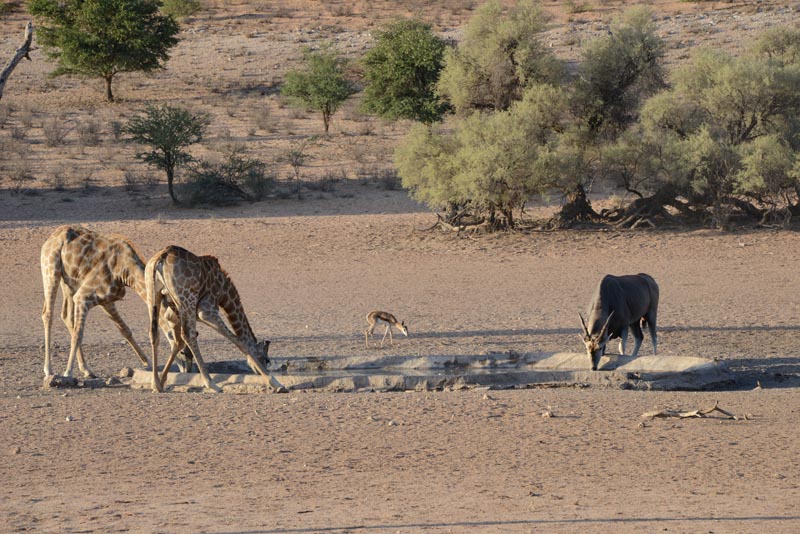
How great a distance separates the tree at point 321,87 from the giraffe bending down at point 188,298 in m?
23.9

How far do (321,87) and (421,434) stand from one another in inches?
1084

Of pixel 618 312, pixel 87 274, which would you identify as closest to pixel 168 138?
pixel 87 274

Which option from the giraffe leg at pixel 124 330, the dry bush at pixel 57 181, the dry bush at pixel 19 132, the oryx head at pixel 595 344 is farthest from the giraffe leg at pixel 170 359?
the dry bush at pixel 19 132

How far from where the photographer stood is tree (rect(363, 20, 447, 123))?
2733 cm

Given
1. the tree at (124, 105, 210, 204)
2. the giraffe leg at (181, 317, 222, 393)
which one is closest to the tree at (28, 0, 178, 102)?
the tree at (124, 105, 210, 204)

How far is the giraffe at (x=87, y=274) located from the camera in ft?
39.3

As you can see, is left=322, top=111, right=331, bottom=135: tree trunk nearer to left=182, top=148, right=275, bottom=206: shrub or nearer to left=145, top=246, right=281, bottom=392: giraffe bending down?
left=182, top=148, right=275, bottom=206: shrub

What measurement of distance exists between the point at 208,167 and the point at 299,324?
12.9 metres

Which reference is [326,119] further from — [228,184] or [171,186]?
[171,186]

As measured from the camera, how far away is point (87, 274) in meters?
12.2

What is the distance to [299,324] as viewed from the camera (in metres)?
15.7

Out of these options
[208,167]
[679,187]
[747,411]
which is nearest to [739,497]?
[747,411]

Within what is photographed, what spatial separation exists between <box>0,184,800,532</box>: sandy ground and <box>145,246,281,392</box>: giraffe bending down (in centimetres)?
56

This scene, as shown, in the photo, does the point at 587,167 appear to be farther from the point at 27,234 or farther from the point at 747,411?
the point at 747,411
